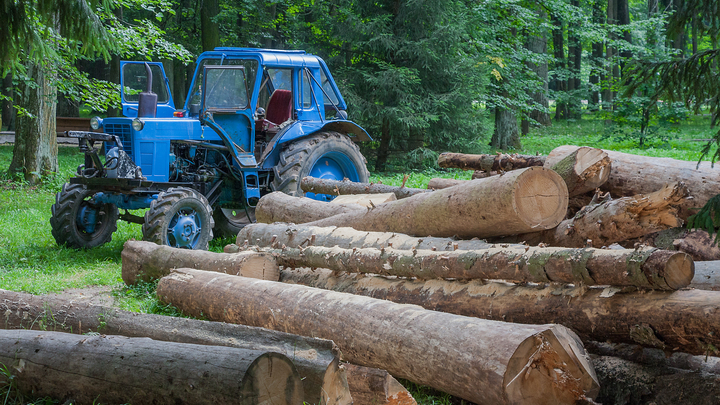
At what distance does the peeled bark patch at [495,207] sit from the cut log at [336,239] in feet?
0.57

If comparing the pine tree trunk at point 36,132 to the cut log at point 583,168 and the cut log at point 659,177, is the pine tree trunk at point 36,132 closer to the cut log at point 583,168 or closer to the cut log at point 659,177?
the cut log at point 583,168

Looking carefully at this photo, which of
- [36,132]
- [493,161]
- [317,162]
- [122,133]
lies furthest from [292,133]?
[36,132]

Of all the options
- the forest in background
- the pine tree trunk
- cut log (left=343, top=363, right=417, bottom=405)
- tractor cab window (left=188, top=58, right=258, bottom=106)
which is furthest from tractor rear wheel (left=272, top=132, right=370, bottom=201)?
the pine tree trunk

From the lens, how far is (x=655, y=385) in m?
3.46

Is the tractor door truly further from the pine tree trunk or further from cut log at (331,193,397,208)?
the pine tree trunk

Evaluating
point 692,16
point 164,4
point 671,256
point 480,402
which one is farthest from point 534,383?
point 164,4

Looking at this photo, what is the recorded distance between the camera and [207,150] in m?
→ 8.93

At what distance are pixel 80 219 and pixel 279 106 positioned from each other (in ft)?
11.1

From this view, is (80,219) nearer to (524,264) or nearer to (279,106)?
(279,106)

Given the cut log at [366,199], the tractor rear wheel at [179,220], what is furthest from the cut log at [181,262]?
the cut log at [366,199]

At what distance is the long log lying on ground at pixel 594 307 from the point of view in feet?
10.8

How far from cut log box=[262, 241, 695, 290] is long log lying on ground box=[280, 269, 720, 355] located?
0.09 m

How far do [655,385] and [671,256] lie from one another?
77 cm

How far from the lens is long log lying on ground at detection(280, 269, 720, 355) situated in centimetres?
330
